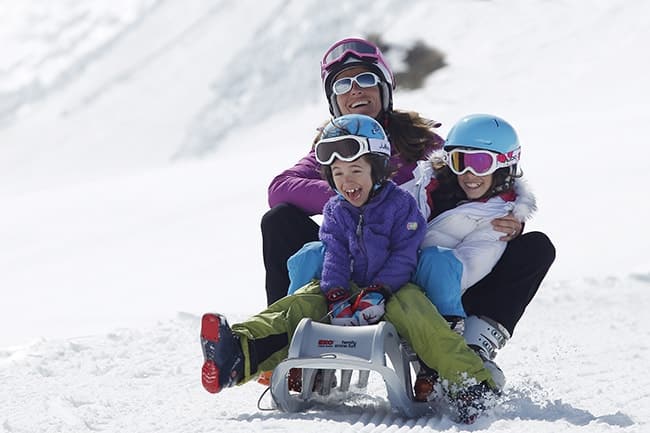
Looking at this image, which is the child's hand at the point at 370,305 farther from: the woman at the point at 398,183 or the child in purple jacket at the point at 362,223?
the woman at the point at 398,183

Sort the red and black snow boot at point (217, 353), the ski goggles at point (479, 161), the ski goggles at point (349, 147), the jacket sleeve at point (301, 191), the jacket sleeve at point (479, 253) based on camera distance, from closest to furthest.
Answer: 1. the red and black snow boot at point (217, 353)
2. the ski goggles at point (349, 147)
3. the jacket sleeve at point (479, 253)
4. the ski goggles at point (479, 161)
5. the jacket sleeve at point (301, 191)

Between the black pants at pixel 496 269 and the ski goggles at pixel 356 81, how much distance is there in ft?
2.09

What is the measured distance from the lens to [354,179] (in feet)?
13.0

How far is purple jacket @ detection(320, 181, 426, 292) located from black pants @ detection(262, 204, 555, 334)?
42cm

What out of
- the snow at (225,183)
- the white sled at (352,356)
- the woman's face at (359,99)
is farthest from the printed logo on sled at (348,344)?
the woman's face at (359,99)

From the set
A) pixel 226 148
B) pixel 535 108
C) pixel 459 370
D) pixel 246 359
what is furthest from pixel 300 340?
pixel 226 148

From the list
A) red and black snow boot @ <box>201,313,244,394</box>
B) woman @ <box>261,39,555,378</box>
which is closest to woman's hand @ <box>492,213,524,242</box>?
woman @ <box>261,39,555,378</box>

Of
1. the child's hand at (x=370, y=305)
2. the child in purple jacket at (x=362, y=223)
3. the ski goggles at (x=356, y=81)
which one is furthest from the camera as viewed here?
the ski goggles at (x=356, y=81)

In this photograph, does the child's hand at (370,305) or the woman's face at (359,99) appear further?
the woman's face at (359,99)

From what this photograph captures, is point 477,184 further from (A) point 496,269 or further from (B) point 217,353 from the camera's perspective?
(B) point 217,353

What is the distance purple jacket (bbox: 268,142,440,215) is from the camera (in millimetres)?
4410

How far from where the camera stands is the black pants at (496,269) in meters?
4.17

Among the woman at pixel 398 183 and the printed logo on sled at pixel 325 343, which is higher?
the woman at pixel 398 183

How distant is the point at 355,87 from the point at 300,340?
4.81 ft
